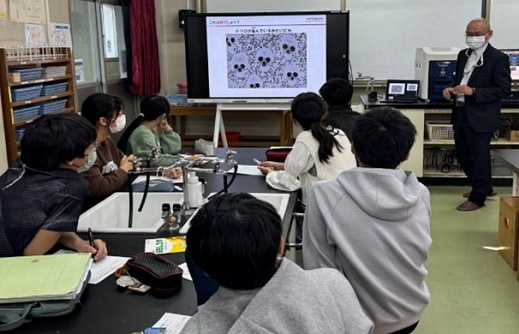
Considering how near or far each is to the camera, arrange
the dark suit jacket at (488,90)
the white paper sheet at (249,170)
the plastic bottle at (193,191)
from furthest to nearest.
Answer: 1. the dark suit jacket at (488,90)
2. the white paper sheet at (249,170)
3. the plastic bottle at (193,191)

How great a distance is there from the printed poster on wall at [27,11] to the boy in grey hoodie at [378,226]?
8.23ft

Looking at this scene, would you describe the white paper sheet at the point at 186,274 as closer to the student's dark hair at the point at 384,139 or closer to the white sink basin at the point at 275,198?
the student's dark hair at the point at 384,139

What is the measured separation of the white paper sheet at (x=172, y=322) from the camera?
135 centimetres

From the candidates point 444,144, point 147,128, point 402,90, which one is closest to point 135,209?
point 147,128

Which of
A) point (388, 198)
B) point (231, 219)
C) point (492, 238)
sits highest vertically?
point (231, 219)

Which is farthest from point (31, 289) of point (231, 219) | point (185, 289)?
point (231, 219)

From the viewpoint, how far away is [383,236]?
1630 millimetres

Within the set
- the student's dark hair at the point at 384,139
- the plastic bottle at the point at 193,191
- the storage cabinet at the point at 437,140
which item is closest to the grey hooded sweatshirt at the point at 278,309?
the student's dark hair at the point at 384,139

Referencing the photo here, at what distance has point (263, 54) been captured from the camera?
5.41 meters

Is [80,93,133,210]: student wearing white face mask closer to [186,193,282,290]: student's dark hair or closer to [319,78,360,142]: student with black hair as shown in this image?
[319,78,360,142]: student with black hair

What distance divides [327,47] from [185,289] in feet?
13.4

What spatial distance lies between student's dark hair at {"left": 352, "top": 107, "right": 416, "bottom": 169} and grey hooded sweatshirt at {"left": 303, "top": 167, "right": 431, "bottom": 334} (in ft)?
0.16

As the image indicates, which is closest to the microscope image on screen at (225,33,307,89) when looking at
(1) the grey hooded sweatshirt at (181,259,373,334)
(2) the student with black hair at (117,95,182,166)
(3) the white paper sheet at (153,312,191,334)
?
(2) the student with black hair at (117,95,182,166)

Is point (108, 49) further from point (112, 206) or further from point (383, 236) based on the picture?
point (383, 236)
